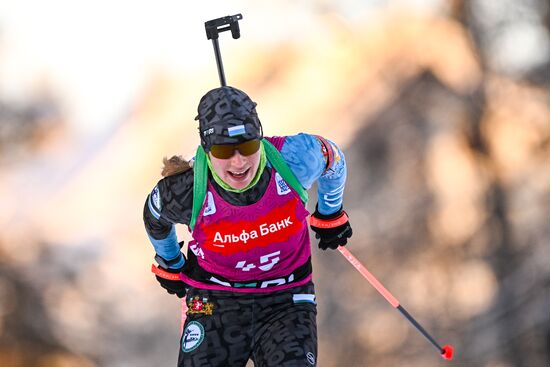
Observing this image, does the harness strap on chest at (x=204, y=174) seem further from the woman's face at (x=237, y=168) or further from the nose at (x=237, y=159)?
the nose at (x=237, y=159)

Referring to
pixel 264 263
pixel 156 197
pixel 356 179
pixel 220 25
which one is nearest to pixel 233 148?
pixel 156 197

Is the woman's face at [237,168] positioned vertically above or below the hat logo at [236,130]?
below

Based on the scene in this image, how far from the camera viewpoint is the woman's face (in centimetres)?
349

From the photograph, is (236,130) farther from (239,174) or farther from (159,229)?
(159,229)

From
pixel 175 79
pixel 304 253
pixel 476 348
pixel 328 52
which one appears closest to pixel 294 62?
pixel 328 52

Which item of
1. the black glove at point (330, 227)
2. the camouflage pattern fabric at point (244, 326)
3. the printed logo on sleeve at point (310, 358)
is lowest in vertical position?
the printed logo on sleeve at point (310, 358)

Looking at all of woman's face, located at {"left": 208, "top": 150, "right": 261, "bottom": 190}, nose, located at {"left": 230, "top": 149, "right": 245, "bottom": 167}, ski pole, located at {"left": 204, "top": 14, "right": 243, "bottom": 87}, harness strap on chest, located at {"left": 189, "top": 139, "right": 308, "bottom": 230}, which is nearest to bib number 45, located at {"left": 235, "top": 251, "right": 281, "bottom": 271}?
harness strap on chest, located at {"left": 189, "top": 139, "right": 308, "bottom": 230}

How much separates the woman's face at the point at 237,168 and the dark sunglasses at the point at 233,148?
1cm

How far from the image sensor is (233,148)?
349 centimetres

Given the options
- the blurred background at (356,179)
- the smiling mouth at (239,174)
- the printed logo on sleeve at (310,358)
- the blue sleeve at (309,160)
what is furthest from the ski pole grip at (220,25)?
the blurred background at (356,179)

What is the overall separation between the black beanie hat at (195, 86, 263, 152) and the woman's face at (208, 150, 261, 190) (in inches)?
2.4

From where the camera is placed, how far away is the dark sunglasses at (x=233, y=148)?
11.4 feet

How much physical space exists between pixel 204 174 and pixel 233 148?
215 millimetres

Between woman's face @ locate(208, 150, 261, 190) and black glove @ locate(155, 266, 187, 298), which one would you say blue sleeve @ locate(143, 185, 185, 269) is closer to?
black glove @ locate(155, 266, 187, 298)
